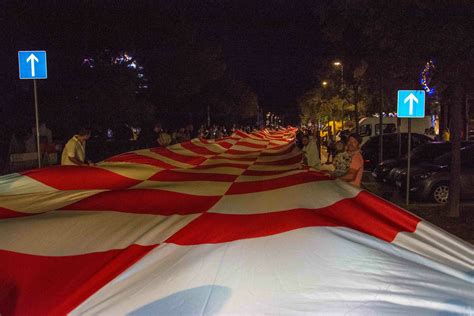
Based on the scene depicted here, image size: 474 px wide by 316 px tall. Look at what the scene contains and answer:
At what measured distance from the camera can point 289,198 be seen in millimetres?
5594

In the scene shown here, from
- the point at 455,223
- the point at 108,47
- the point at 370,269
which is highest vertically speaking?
the point at 108,47

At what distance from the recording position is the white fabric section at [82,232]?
14.7ft

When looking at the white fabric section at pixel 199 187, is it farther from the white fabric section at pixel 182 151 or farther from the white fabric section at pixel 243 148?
the white fabric section at pixel 243 148

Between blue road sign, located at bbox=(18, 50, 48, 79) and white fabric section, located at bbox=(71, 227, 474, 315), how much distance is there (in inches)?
270

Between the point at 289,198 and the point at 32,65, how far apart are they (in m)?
6.52

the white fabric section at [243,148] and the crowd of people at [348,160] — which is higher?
the crowd of people at [348,160]

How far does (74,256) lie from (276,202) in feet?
6.94

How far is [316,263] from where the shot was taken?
398 cm

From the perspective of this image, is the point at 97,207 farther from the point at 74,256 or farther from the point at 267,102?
the point at 267,102

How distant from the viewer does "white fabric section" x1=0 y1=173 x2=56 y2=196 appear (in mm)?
7051

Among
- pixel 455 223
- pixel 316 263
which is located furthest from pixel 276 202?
pixel 455 223

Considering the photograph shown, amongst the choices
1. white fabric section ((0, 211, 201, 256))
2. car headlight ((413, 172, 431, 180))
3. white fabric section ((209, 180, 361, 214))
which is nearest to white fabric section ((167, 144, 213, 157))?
car headlight ((413, 172, 431, 180))

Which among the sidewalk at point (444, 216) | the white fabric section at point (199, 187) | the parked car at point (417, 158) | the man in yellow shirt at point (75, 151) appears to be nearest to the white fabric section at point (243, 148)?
the parked car at point (417, 158)

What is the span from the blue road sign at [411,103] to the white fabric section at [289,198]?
5360 mm
